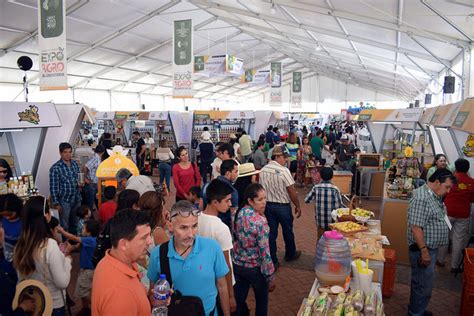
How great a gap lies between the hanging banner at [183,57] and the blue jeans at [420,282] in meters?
8.15

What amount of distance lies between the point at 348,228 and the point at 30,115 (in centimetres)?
430

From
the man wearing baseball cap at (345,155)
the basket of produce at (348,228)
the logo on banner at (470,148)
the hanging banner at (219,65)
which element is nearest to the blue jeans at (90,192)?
the basket of produce at (348,228)

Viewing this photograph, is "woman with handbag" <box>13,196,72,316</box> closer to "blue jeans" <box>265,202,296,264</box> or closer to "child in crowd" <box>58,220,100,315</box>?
"child in crowd" <box>58,220,100,315</box>

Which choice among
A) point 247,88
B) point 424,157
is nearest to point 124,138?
point 424,157

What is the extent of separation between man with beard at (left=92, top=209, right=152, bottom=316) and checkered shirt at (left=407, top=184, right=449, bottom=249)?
2551 mm

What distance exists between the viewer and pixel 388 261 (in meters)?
4.05

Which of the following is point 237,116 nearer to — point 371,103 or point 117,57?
point 117,57

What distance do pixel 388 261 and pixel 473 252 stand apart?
32.0 inches

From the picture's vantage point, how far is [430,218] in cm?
330

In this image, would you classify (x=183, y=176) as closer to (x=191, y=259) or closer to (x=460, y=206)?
(x=191, y=259)

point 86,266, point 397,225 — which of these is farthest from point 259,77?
point 86,266

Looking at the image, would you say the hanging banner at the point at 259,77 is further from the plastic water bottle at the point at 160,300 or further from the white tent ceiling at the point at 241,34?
the plastic water bottle at the point at 160,300

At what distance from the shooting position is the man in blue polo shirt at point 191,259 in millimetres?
2027

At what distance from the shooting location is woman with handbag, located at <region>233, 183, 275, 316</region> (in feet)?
9.39
